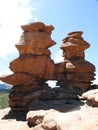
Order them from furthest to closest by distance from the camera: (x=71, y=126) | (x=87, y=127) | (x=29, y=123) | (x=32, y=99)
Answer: (x=32, y=99), (x=29, y=123), (x=71, y=126), (x=87, y=127)

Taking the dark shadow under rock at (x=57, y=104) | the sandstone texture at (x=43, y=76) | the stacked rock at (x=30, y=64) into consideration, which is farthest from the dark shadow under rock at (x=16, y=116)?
the dark shadow under rock at (x=57, y=104)

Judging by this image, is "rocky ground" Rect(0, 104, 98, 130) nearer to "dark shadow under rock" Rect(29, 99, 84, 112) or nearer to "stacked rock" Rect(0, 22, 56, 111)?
"dark shadow under rock" Rect(29, 99, 84, 112)

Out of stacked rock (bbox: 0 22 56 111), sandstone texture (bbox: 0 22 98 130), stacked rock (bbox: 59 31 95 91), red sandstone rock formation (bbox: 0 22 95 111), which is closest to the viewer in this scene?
sandstone texture (bbox: 0 22 98 130)

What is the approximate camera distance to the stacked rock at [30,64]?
143 feet

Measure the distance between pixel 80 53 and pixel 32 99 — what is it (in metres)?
12.4

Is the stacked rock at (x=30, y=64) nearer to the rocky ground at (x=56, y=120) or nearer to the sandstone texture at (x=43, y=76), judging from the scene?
the sandstone texture at (x=43, y=76)

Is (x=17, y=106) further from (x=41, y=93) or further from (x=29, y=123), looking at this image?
(x=29, y=123)

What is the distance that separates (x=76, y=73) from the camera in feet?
152

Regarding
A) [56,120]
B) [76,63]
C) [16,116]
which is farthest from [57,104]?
[76,63]

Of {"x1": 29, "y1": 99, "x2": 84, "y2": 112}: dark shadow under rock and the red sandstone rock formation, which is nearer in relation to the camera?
{"x1": 29, "y1": 99, "x2": 84, "y2": 112}: dark shadow under rock

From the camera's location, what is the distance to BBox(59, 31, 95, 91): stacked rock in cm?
4578

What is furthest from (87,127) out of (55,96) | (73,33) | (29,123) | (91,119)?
(73,33)

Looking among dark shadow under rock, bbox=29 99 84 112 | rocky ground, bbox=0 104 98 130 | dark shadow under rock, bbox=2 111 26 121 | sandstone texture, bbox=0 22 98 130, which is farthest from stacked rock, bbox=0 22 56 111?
dark shadow under rock, bbox=29 99 84 112

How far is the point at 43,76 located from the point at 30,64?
3.19 m
